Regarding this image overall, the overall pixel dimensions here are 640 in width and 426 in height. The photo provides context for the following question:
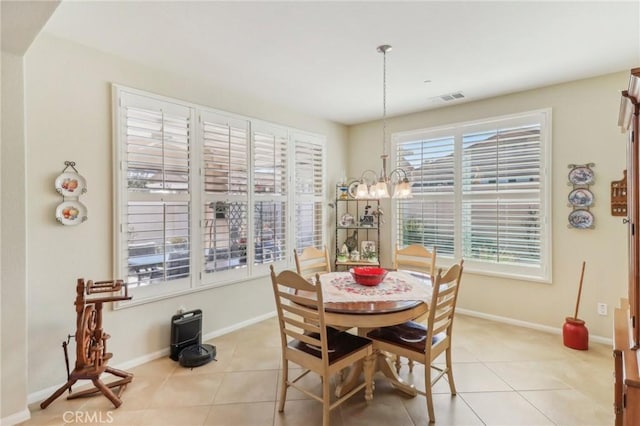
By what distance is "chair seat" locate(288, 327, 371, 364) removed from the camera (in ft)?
6.45

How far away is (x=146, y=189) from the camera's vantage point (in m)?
2.76

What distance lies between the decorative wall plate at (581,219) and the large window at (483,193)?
209 mm

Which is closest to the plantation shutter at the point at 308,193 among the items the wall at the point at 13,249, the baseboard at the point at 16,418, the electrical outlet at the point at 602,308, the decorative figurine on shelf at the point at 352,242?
the decorative figurine on shelf at the point at 352,242

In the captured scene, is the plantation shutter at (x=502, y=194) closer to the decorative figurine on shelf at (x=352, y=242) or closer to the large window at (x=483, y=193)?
the large window at (x=483, y=193)

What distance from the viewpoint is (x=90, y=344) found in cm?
220

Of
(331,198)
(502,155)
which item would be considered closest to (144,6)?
(331,198)

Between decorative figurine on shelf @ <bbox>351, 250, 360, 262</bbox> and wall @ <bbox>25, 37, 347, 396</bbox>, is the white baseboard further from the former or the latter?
decorative figurine on shelf @ <bbox>351, 250, 360, 262</bbox>

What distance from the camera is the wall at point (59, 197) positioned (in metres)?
2.21

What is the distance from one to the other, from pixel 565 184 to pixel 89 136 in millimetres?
4552

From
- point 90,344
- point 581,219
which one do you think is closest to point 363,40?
point 581,219

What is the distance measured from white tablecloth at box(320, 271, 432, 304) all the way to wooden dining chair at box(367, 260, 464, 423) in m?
0.15

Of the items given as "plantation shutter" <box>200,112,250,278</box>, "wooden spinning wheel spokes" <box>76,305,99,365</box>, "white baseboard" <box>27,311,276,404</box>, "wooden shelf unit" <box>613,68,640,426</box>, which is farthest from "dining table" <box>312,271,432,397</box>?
"wooden spinning wheel spokes" <box>76,305,99,365</box>

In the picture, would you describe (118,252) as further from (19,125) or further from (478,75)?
(478,75)
